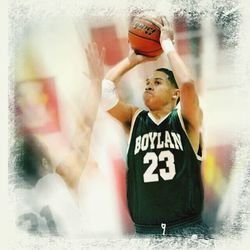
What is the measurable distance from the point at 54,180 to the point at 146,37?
650 mm

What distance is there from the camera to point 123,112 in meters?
1.88

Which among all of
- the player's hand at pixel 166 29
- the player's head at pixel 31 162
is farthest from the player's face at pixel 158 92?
the player's head at pixel 31 162

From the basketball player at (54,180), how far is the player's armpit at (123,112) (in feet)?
0.26

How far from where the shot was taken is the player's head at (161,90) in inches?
72.4

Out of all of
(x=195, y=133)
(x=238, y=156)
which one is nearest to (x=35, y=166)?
(x=195, y=133)

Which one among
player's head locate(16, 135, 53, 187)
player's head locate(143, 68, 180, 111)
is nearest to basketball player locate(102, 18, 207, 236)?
player's head locate(143, 68, 180, 111)

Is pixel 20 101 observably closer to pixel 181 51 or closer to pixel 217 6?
pixel 181 51

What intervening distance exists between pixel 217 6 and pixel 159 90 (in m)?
0.39

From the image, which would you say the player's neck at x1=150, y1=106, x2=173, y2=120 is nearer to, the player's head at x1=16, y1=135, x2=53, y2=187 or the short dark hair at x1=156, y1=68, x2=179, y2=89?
the short dark hair at x1=156, y1=68, x2=179, y2=89

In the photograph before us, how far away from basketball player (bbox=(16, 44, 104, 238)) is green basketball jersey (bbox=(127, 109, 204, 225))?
196mm

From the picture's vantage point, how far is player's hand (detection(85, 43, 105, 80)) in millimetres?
1908

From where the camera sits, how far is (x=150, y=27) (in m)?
1.83

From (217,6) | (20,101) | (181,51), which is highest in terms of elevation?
(217,6)

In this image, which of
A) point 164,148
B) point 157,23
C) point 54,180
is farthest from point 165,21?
Result: point 54,180
